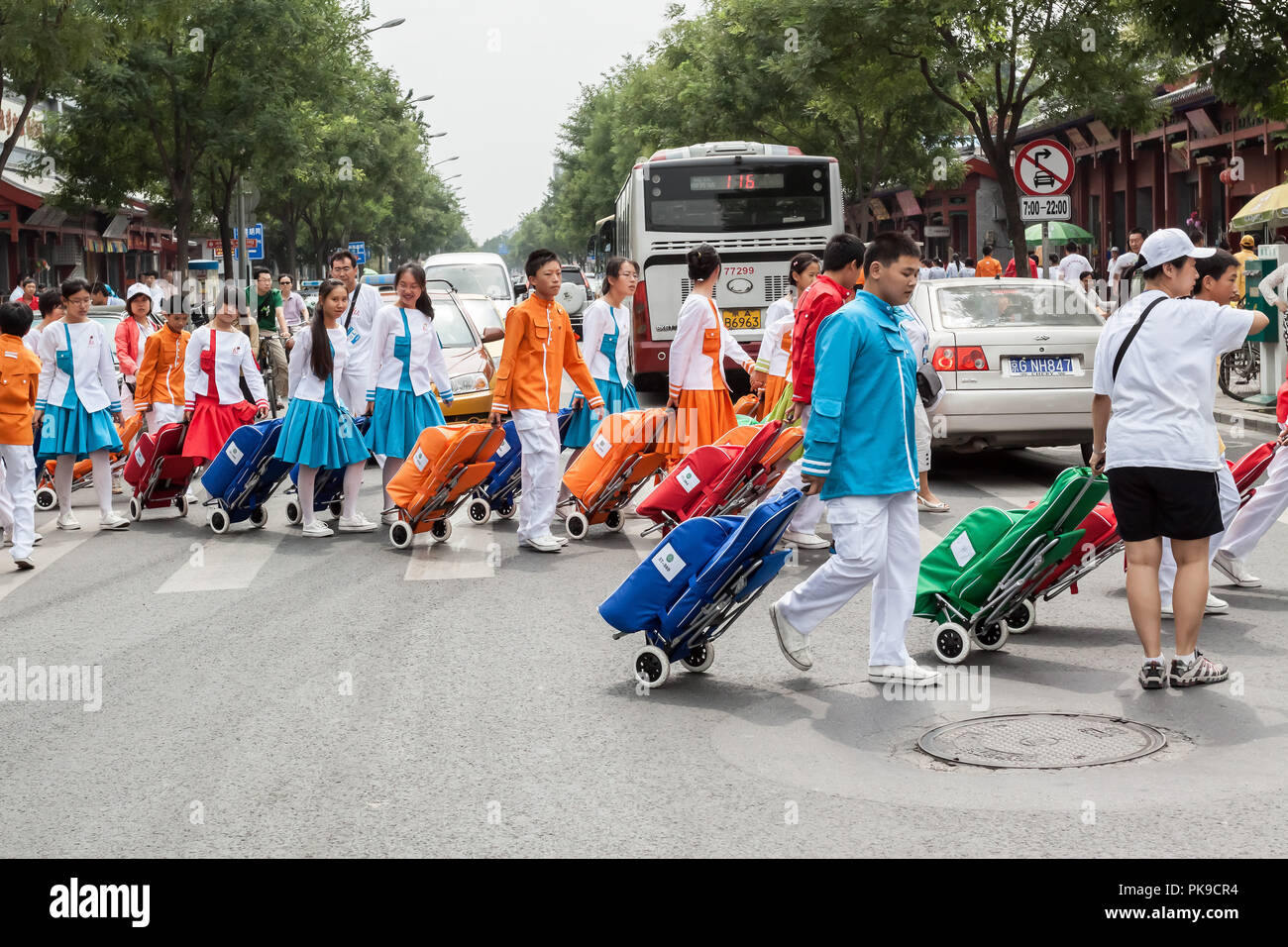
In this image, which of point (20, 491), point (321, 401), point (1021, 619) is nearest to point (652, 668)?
point (1021, 619)

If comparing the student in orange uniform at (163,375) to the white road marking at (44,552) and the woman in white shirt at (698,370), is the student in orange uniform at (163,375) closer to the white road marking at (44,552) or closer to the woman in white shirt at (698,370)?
the white road marking at (44,552)

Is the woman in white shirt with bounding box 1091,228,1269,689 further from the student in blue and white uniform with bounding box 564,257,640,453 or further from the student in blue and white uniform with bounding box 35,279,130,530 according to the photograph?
the student in blue and white uniform with bounding box 35,279,130,530

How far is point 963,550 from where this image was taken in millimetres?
7086

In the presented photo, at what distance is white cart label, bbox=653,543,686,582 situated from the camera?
662 centimetres

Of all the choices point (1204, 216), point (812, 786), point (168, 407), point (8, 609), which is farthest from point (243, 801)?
point (1204, 216)

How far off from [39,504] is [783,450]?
281 inches

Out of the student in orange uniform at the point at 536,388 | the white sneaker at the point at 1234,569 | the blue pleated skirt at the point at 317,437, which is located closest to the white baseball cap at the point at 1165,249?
the white sneaker at the point at 1234,569

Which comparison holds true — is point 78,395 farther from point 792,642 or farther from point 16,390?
point 792,642

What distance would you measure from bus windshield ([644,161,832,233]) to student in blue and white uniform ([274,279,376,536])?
1173 centimetres

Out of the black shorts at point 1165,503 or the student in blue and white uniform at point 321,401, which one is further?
the student in blue and white uniform at point 321,401

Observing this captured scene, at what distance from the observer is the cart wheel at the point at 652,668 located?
21.9 feet

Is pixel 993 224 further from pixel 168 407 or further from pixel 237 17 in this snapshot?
pixel 168 407

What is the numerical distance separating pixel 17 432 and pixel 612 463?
3.84 m

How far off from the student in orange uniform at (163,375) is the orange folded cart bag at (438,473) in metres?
3.61
